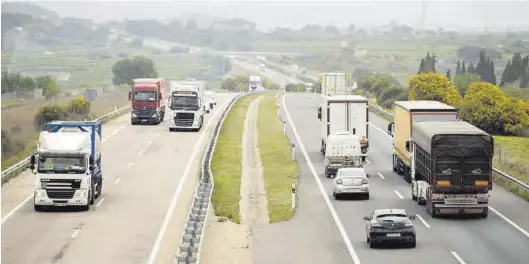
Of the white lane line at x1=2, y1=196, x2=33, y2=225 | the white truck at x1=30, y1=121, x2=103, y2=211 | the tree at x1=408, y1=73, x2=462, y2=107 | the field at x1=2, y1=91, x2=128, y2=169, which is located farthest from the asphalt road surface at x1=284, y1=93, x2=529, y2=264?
the tree at x1=408, y1=73, x2=462, y2=107

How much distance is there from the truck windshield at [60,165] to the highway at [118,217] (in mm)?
1880

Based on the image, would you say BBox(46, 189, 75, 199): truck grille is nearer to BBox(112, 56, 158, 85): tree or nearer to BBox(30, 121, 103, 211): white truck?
BBox(30, 121, 103, 211): white truck

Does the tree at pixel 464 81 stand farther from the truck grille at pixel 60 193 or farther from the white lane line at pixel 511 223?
the truck grille at pixel 60 193

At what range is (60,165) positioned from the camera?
42.0 metres

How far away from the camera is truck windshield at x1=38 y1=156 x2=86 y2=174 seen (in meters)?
41.8

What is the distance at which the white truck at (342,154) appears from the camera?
179 ft

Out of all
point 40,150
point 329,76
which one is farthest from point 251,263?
point 329,76

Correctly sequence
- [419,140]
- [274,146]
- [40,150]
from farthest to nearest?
[274,146]
[419,140]
[40,150]

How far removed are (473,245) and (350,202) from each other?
453 inches

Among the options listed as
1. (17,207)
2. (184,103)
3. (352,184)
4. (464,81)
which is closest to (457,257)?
(352,184)

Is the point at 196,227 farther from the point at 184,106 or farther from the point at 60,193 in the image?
the point at 184,106

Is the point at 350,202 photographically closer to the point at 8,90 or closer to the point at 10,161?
the point at 10,161

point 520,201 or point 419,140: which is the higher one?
point 419,140

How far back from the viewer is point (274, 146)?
70.6 meters
